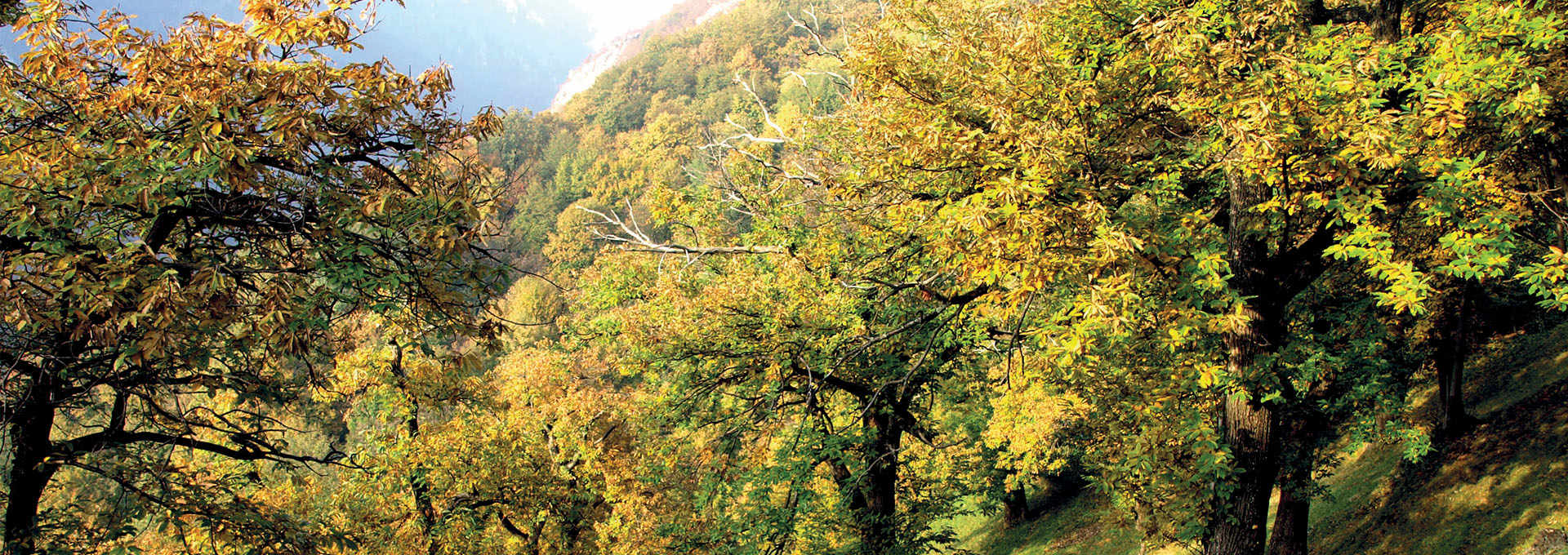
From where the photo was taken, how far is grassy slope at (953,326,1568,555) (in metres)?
13.3

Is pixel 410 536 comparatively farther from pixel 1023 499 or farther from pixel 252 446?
pixel 1023 499

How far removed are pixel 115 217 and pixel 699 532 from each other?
12684mm

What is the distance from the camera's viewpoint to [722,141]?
12922 mm

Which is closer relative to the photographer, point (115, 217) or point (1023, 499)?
point (115, 217)

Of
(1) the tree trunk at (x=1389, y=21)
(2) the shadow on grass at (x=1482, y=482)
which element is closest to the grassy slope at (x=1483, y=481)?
(2) the shadow on grass at (x=1482, y=482)

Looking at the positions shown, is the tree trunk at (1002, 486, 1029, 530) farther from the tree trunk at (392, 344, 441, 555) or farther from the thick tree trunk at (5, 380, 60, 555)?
the thick tree trunk at (5, 380, 60, 555)

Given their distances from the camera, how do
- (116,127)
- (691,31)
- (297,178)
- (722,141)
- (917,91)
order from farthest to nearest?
(691,31) → (722,141) → (917,91) → (297,178) → (116,127)

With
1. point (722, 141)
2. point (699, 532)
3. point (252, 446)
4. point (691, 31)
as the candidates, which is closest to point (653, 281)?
point (722, 141)

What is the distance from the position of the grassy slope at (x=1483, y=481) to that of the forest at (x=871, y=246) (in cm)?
19

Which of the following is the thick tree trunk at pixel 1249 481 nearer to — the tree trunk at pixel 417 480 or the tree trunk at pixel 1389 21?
the tree trunk at pixel 1389 21

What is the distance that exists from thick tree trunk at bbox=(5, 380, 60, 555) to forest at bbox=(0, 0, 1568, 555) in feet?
0.07

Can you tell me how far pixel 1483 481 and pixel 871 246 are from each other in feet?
43.7

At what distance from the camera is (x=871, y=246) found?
10.2 m

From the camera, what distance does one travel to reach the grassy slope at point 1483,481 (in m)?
13.3
